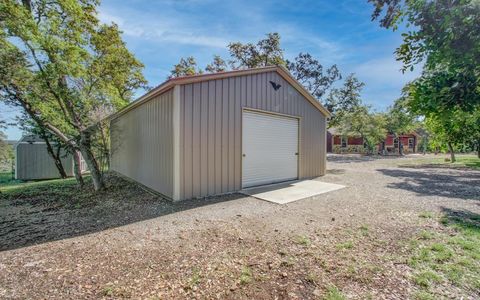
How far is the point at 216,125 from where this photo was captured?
19.5 ft

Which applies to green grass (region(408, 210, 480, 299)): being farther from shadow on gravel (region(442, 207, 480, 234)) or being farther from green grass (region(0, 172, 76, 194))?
green grass (region(0, 172, 76, 194))

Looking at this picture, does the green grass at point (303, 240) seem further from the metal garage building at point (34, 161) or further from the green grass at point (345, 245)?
the metal garage building at point (34, 161)

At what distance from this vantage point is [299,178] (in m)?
8.56

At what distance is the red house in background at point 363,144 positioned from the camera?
104 ft

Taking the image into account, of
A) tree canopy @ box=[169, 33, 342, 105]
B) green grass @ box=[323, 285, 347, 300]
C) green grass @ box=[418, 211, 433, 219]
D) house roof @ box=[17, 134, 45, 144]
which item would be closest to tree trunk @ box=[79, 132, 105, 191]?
green grass @ box=[323, 285, 347, 300]

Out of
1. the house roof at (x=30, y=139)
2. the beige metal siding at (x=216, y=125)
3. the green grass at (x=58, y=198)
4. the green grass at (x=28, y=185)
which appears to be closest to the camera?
the beige metal siding at (x=216, y=125)

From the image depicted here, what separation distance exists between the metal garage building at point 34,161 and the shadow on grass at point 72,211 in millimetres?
6755

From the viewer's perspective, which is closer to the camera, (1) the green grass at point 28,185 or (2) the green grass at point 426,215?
(2) the green grass at point 426,215

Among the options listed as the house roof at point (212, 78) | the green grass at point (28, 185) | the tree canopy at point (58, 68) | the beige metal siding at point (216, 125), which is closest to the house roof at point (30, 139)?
the green grass at point (28, 185)

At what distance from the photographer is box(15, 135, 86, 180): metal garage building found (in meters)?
12.2

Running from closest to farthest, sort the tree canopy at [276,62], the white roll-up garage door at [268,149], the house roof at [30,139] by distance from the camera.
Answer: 1. the white roll-up garage door at [268,149]
2. the house roof at [30,139]
3. the tree canopy at [276,62]

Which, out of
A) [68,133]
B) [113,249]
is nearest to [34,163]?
[68,133]

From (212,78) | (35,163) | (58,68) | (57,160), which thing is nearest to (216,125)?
(212,78)

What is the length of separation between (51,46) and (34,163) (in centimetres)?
1037
